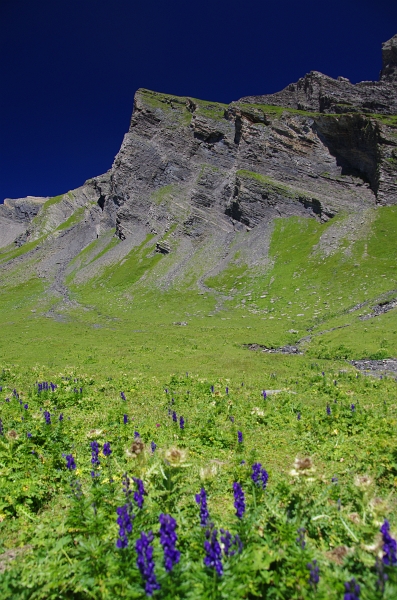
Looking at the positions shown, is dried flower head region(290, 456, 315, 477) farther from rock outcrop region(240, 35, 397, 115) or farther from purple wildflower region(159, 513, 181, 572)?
rock outcrop region(240, 35, 397, 115)

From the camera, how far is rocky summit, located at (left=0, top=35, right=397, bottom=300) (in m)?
96.1

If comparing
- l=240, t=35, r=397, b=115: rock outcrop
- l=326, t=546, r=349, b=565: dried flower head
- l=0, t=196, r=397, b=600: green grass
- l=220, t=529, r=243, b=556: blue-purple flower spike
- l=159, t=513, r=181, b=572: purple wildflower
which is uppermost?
l=240, t=35, r=397, b=115: rock outcrop

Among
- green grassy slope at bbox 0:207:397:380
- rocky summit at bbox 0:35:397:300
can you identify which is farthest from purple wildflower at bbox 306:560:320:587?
rocky summit at bbox 0:35:397:300

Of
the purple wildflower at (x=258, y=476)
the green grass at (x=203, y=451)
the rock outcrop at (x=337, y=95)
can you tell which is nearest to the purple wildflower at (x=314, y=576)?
the green grass at (x=203, y=451)

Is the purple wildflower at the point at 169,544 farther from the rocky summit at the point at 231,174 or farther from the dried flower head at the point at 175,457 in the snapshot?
the rocky summit at the point at 231,174

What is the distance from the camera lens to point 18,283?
10756 centimetres

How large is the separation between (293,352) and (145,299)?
4659cm

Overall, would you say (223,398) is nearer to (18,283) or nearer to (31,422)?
(31,422)

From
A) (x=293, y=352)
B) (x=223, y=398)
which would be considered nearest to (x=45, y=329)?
(x=293, y=352)

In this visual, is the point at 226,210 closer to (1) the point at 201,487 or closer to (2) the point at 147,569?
(1) the point at 201,487

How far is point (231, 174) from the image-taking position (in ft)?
371

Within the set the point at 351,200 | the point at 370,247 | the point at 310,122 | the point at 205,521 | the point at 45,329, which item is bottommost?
the point at 45,329

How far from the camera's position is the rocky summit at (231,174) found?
9606cm

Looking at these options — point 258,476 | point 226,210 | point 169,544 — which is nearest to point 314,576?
point 169,544
